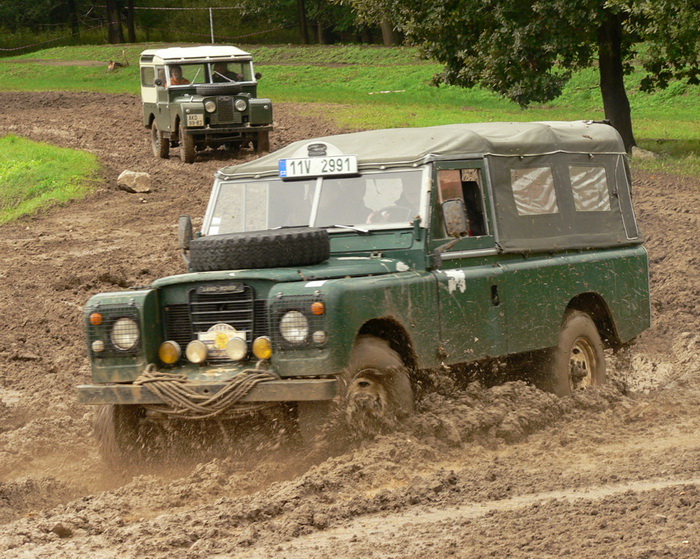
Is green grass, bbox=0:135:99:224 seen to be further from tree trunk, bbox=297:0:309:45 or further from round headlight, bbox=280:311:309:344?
tree trunk, bbox=297:0:309:45

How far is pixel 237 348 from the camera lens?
7500 mm

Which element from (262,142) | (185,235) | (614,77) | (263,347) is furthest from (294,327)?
(614,77)

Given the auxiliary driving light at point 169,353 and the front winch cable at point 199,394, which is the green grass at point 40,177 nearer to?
the auxiliary driving light at point 169,353

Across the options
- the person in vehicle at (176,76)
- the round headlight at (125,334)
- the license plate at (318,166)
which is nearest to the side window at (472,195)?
the license plate at (318,166)

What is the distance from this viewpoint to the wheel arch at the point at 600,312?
389 inches

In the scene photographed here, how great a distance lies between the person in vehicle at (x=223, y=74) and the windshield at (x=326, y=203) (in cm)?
1450

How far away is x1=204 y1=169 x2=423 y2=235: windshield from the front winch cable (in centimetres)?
161

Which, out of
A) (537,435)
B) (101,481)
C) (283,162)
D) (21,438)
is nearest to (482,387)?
(537,435)

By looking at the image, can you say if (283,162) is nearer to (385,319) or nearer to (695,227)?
(385,319)

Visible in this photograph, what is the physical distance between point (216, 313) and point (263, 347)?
0.46m

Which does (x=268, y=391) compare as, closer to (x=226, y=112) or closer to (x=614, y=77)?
(x=226, y=112)

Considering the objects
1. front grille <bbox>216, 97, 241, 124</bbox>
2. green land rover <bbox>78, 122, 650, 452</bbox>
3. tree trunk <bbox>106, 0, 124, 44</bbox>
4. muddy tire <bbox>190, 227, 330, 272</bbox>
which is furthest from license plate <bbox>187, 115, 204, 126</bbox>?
tree trunk <bbox>106, 0, 124, 44</bbox>

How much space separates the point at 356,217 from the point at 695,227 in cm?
965

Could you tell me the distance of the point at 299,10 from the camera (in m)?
57.2
